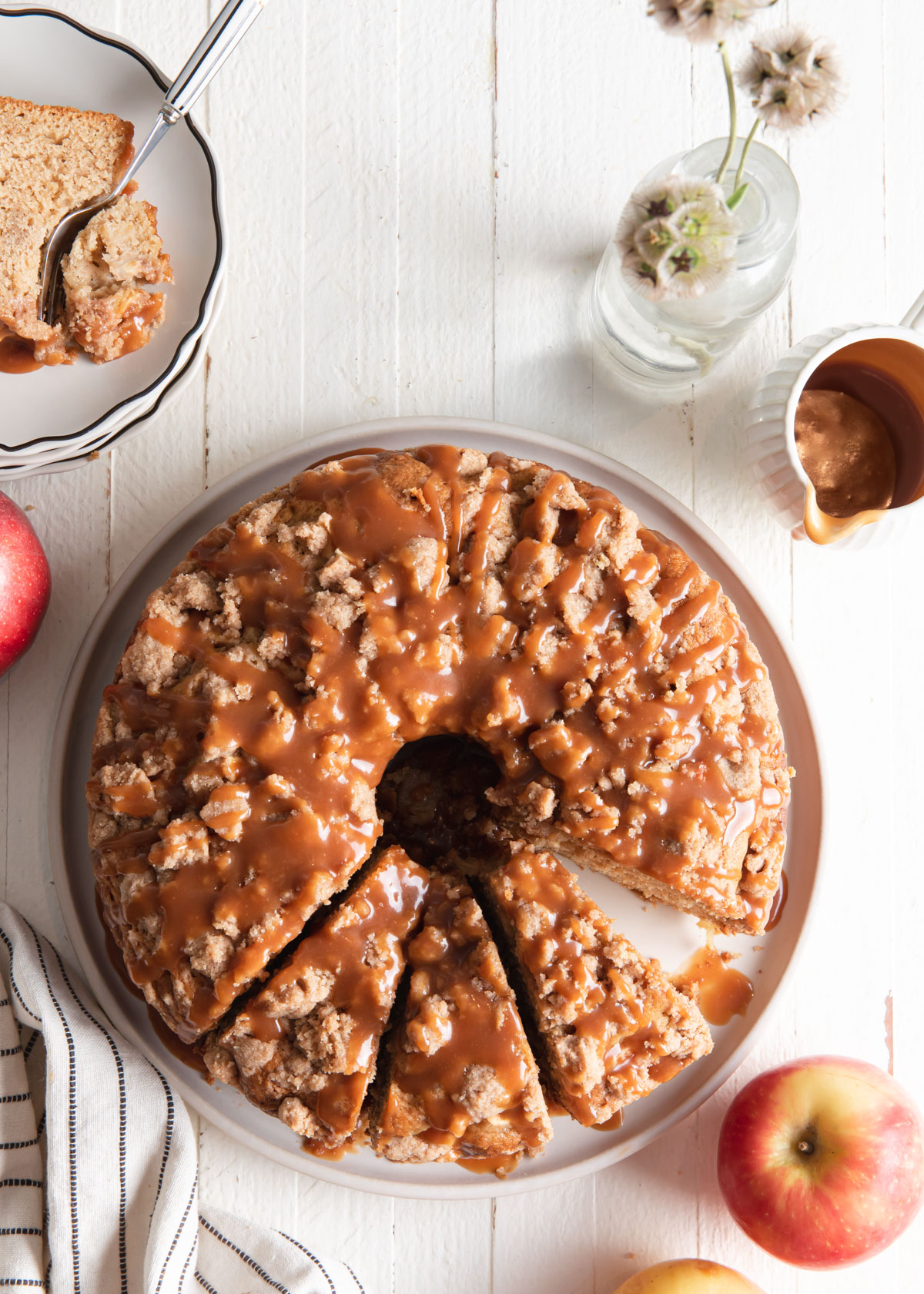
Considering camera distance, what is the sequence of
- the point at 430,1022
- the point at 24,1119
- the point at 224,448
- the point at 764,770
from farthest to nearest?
the point at 224,448, the point at 24,1119, the point at 764,770, the point at 430,1022

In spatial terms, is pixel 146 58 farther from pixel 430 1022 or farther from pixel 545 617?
pixel 430 1022

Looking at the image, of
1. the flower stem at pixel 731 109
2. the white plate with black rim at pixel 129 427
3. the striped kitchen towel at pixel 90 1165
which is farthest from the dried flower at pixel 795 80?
the striped kitchen towel at pixel 90 1165

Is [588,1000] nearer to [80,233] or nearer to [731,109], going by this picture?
[731,109]

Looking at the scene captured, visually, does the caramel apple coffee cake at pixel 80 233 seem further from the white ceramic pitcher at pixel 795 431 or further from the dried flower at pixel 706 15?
the white ceramic pitcher at pixel 795 431

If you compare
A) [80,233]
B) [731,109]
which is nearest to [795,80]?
[731,109]

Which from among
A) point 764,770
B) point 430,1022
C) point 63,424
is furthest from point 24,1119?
point 764,770
